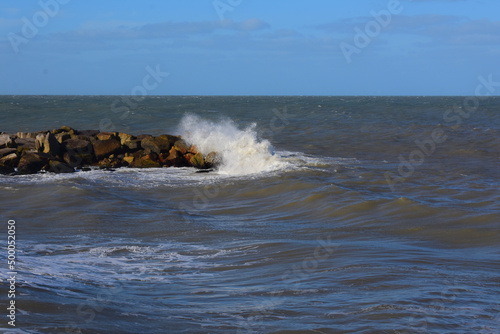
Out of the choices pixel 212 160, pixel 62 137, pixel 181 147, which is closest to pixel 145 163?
pixel 181 147

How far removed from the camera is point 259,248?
28.5 feet

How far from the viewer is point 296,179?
15.4 metres

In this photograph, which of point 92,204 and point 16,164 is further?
point 16,164

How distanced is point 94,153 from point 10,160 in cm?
252

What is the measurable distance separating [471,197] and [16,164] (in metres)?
12.8

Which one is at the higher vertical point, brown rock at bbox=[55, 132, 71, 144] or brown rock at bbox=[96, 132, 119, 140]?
brown rock at bbox=[96, 132, 119, 140]

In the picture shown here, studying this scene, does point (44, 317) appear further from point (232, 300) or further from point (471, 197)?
point (471, 197)

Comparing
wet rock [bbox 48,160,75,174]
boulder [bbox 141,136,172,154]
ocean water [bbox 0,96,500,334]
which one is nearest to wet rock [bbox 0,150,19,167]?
wet rock [bbox 48,160,75,174]

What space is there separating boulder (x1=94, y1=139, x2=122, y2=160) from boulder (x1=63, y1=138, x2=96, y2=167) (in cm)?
19

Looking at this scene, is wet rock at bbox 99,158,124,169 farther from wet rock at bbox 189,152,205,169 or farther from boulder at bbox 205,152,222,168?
boulder at bbox 205,152,222,168

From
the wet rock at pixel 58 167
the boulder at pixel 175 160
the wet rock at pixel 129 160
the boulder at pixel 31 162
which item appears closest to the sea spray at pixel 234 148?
the boulder at pixel 175 160

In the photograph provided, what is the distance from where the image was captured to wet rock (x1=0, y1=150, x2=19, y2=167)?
59.7ft

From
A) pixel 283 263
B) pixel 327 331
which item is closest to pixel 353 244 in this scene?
pixel 283 263

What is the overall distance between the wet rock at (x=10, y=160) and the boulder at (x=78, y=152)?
1442 millimetres
